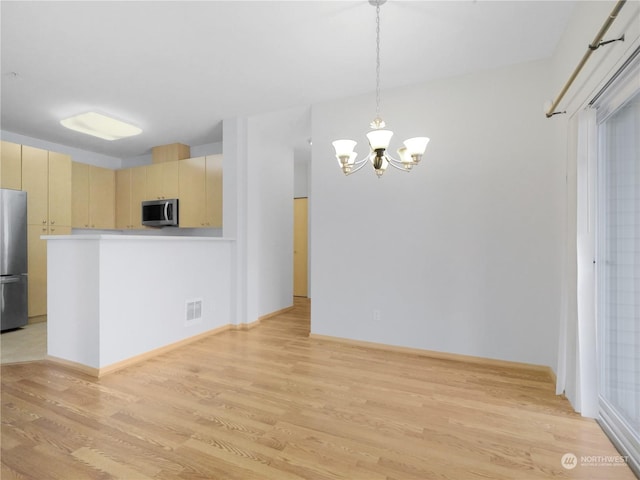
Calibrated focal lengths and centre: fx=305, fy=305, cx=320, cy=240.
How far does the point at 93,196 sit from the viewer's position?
515 cm

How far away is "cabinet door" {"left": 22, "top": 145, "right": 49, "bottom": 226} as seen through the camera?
418 centimetres

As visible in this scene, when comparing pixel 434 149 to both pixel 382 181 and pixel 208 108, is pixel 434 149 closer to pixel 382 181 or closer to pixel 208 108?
pixel 382 181

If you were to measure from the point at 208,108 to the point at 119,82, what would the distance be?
925 millimetres

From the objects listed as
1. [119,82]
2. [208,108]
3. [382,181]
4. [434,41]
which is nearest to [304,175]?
[208,108]

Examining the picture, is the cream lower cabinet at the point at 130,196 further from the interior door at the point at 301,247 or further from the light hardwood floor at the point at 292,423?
the light hardwood floor at the point at 292,423

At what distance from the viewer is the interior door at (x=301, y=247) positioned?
6.26 metres

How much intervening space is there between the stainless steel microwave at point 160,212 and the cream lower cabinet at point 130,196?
0.35 metres

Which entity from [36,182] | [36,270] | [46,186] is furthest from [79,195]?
[36,270]

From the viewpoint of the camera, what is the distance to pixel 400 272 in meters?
3.15

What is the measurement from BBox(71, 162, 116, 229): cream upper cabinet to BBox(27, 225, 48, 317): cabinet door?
68 centimetres

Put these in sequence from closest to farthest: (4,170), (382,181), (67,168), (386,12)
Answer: (386,12) < (382,181) < (4,170) < (67,168)

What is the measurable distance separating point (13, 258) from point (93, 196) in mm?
1575

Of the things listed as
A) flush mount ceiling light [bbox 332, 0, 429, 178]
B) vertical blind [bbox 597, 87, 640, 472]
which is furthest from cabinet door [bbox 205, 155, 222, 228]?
vertical blind [bbox 597, 87, 640, 472]

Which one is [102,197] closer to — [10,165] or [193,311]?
[10,165]
